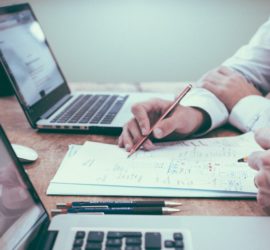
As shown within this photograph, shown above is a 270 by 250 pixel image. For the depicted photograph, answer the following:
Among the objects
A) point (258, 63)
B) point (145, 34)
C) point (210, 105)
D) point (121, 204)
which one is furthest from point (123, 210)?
point (145, 34)

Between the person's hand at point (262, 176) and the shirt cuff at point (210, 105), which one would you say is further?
the shirt cuff at point (210, 105)

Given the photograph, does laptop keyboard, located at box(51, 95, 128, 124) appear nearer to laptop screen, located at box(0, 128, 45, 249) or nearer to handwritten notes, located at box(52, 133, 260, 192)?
handwritten notes, located at box(52, 133, 260, 192)

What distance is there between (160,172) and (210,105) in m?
0.32

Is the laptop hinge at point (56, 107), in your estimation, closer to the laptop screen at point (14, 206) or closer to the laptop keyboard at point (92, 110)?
the laptop keyboard at point (92, 110)

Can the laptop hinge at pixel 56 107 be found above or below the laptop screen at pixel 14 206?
below

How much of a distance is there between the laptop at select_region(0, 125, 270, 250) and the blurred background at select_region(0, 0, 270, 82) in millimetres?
1718

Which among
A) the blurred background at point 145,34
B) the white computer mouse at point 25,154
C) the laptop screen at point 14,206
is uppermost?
the laptop screen at point 14,206

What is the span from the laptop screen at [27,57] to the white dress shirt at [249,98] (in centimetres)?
36

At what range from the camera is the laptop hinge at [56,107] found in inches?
37.3

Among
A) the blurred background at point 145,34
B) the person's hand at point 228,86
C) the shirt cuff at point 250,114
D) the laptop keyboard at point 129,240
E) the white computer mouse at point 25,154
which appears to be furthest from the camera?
the blurred background at point 145,34

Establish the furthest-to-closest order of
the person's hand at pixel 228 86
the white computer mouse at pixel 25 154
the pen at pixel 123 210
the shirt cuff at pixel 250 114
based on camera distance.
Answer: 1. the person's hand at pixel 228 86
2. the shirt cuff at pixel 250 114
3. the white computer mouse at pixel 25 154
4. the pen at pixel 123 210

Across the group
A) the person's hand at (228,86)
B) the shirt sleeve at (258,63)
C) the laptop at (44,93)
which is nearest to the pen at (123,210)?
the laptop at (44,93)

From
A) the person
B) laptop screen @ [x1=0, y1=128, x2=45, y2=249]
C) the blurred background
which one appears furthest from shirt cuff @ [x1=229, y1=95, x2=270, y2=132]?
the blurred background

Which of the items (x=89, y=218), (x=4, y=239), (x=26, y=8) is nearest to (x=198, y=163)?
(x=89, y=218)
